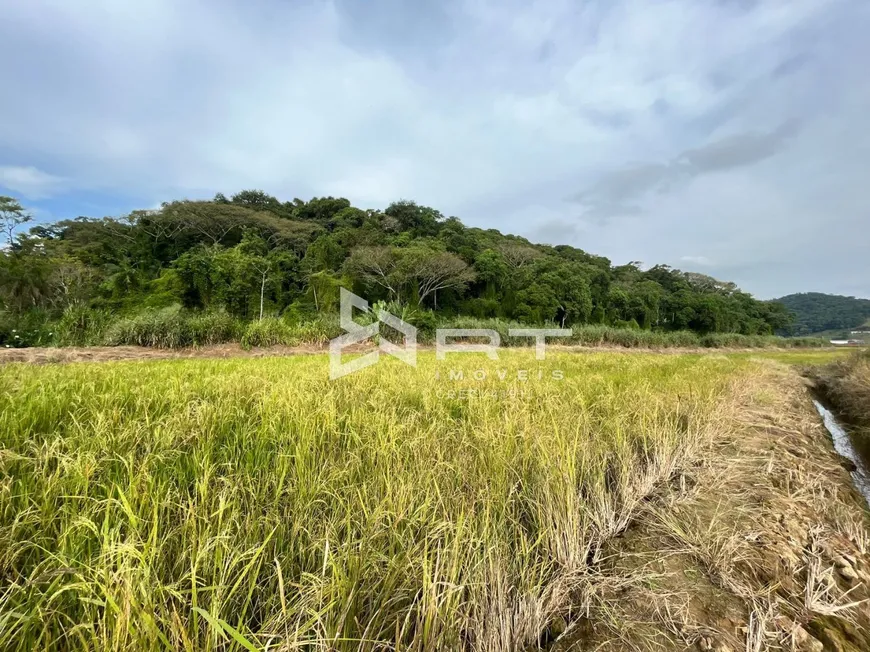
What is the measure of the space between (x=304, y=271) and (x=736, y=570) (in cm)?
2862

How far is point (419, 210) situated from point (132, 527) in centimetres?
4240

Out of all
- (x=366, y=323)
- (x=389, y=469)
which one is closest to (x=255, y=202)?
(x=366, y=323)

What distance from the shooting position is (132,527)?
125 cm

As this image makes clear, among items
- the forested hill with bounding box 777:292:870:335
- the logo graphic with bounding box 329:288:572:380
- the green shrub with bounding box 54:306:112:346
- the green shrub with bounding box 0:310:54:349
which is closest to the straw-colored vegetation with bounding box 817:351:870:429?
the logo graphic with bounding box 329:288:572:380

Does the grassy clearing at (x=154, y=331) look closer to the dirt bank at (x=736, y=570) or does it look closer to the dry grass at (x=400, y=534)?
the dry grass at (x=400, y=534)

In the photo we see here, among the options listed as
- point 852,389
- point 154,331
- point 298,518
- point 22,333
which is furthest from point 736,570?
point 22,333

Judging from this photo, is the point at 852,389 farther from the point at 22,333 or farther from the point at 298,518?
the point at 22,333

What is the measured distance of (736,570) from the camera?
188cm

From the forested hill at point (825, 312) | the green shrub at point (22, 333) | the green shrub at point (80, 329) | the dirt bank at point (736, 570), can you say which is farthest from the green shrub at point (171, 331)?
the forested hill at point (825, 312)

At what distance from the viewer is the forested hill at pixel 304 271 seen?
2188 cm

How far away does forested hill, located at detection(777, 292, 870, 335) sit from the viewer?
6638cm

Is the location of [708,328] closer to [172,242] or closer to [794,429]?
[794,429]

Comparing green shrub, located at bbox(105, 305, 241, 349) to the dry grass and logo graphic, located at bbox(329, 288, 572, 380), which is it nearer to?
logo graphic, located at bbox(329, 288, 572, 380)

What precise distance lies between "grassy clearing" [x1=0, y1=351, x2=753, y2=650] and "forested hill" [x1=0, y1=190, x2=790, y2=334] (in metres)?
15.8
